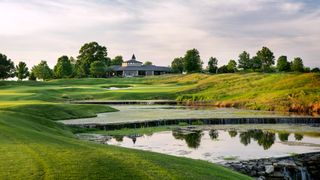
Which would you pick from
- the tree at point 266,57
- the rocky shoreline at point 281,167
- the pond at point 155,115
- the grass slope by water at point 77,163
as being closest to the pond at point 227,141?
the rocky shoreline at point 281,167

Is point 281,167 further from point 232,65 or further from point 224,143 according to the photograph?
point 232,65

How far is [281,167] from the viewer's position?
2766 centimetres

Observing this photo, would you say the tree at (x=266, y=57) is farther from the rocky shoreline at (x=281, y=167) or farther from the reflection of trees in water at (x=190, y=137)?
the rocky shoreline at (x=281, y=167)

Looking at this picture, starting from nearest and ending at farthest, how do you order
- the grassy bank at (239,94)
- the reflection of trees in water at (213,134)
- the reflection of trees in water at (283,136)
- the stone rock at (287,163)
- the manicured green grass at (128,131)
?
the stone rock at (287,163)
the reflection of trees in water at (283,136)
the reflection of trees in water at (213,134)
the manicured green grass at (128,131)
the grassy bank at (239,94)

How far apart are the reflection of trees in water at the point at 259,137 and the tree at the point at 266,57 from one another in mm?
134096

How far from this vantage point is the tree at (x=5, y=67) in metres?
142

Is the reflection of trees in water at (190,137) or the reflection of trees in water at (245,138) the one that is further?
the reflection of trees in water at (245,138)

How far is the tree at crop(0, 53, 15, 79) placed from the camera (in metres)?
142

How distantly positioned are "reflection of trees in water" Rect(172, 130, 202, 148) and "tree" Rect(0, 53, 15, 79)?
4264 inches

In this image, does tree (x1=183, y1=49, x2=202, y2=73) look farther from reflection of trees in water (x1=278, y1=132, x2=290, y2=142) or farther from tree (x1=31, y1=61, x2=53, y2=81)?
reflection of trees in water (x1=278, y1=132, x2=290, y2=142)

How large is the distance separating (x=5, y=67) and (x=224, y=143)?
118 metres

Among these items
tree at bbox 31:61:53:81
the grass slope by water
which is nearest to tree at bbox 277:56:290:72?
tree at bbox 31:61:53:81

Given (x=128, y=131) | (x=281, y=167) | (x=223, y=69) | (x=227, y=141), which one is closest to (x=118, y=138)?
(x=128, y=131)

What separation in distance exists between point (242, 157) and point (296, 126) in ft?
75.7
